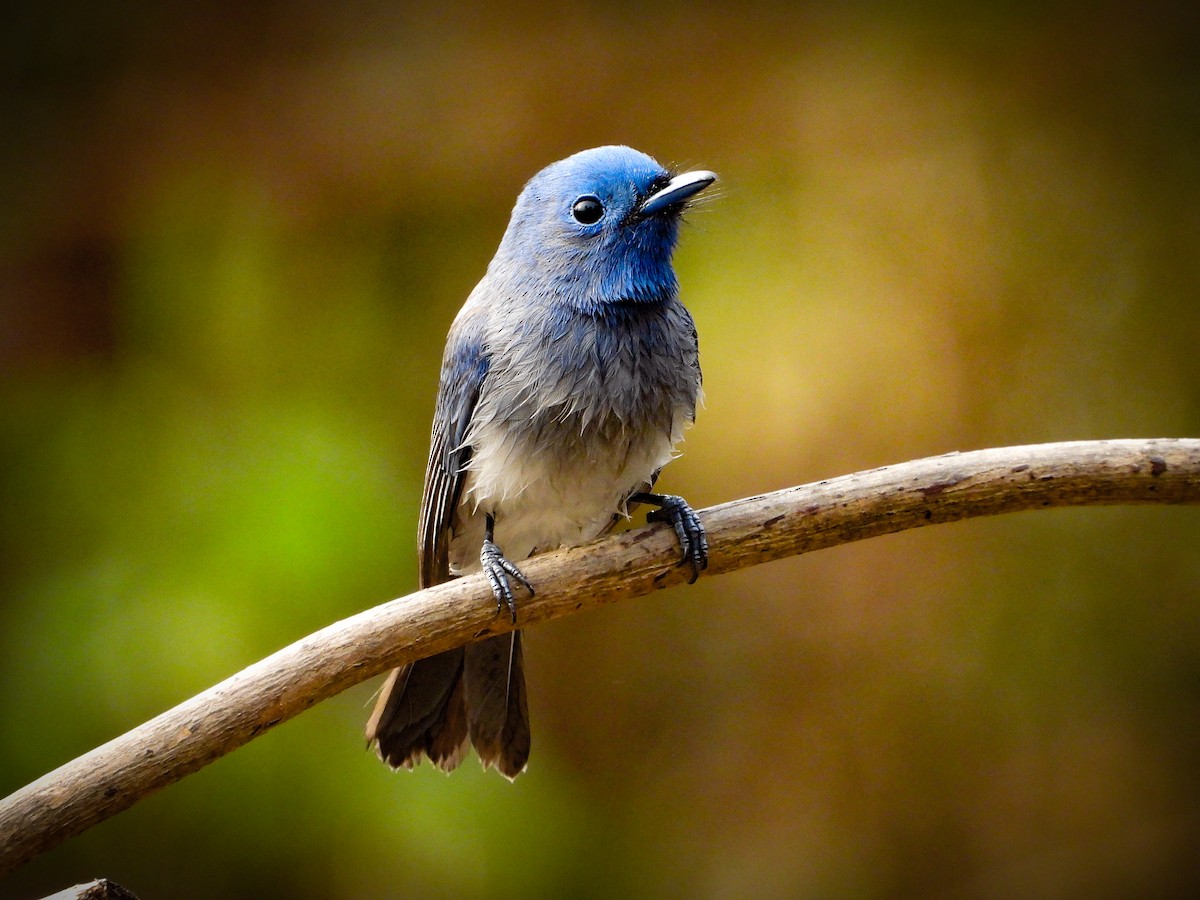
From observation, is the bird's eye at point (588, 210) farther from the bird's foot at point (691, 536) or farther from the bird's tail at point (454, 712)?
the bird's tail at point (454, 712)

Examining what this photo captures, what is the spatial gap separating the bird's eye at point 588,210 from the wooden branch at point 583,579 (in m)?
0.73

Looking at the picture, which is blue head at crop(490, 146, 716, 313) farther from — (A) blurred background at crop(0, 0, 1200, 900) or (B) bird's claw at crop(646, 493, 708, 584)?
(A) blurred background at crop(0, 0, 1200, 900)

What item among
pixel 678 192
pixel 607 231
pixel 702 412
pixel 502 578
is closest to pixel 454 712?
pixel 502 578

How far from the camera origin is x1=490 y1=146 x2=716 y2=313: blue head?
8.09ft

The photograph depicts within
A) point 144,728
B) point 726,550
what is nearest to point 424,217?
point 726,550

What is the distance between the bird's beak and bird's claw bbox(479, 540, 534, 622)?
86 cm

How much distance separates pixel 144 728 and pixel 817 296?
2.66m

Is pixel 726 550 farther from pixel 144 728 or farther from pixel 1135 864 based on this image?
pixel 1135 864

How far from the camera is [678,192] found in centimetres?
243

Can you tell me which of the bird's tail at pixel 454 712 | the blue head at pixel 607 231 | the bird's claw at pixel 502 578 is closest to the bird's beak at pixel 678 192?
the blue head at pixel 607 231

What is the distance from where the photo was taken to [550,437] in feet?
8.02

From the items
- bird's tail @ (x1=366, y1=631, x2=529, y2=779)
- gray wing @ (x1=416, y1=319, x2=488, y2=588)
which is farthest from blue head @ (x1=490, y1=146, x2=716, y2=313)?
bird's tail @ (x1=366, y1=631, x2=529, y2=779)

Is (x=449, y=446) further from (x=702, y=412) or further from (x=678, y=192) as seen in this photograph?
(x=702, y=412)

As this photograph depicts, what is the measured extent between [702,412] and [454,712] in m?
1.54
